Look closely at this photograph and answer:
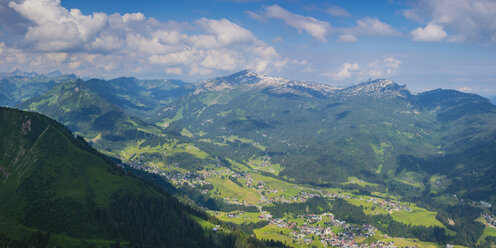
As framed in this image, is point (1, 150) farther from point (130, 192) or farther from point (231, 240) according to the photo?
point (231, 240)

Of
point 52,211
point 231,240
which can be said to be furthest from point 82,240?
point 231,240

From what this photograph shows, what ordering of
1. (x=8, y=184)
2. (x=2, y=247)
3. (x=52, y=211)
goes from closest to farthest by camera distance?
(x=2, y=247) → (x=52, y=211) → (x=8, y=184)

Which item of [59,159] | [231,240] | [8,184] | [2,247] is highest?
[59,159]

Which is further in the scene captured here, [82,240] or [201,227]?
[201,227]

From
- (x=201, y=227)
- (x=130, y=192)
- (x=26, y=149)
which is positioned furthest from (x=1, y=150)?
(x=201, y=227)

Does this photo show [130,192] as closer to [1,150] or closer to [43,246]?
[43,246]

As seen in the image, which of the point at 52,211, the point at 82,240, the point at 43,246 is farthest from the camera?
the point at 52,211

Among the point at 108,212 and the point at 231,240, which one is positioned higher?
the point at 108,212
